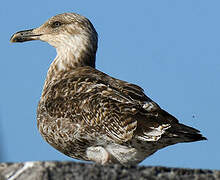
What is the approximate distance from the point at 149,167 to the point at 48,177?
0.78 metres

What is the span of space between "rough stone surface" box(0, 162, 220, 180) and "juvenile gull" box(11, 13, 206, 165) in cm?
366

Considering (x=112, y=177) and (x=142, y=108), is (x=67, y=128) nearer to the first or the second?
(x=142, y=108)

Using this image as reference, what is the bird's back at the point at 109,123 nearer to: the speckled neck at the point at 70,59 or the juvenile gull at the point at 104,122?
the juvenile gull at the point at 104,122

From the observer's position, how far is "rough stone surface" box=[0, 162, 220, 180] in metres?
4.48

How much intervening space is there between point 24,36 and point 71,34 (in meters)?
1.15

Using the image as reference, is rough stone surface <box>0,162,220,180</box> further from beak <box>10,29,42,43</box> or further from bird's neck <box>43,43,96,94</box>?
beak <box>10,29,42,43</box>

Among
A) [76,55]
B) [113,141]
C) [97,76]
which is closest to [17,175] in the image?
[113,141]

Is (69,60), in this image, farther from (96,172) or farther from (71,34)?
(96,172)

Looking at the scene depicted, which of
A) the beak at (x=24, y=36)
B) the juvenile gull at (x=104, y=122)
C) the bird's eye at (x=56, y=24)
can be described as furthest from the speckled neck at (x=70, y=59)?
the juvenile gull at (x=104, y=122)

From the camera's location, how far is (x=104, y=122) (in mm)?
8602

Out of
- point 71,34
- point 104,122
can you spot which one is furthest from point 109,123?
point 71,34

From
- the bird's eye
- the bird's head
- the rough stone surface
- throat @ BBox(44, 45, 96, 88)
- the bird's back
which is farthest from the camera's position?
the bird's eye

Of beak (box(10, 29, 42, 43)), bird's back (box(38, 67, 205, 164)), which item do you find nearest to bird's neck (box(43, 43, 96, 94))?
beak (box(10, 29, 42, 43))

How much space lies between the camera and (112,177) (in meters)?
4.49
